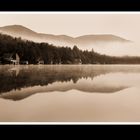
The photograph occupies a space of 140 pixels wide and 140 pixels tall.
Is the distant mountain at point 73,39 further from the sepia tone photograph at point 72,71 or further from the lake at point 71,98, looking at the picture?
the lake at point 71,98

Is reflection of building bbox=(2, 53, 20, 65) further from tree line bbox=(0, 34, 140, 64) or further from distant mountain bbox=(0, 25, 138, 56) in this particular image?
distant mountain bbox=(0, 25, 138, 56)

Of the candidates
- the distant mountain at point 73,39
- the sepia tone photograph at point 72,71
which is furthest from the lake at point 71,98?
the distant mountain at point 73,39

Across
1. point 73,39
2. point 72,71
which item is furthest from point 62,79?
point 73,39

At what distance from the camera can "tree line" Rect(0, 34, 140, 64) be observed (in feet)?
6.53

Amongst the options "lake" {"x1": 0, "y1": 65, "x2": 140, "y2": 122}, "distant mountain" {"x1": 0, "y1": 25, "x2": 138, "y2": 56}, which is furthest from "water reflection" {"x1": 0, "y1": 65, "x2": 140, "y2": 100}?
"distant mountain" {"x1": 0, "y1": 25, "x2": 138, "y2": 56}

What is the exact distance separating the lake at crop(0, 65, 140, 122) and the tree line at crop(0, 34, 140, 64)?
0.23 feet

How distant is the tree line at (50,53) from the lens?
1.99m

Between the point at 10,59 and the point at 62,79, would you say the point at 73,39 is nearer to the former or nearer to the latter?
the point at 62,79

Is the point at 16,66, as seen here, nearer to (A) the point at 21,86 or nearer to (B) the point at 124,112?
(A) the point at 21,86

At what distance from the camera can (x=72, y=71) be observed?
2000 millimetres

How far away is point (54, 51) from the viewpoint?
6.60 ft

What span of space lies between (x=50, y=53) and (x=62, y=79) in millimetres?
173
